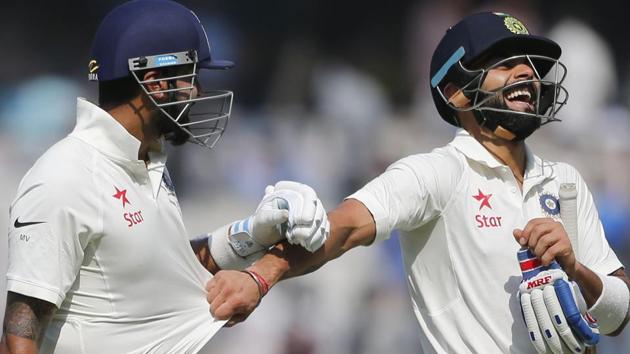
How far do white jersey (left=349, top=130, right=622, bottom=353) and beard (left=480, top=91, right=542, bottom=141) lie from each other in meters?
0.12

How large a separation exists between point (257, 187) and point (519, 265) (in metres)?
4.44

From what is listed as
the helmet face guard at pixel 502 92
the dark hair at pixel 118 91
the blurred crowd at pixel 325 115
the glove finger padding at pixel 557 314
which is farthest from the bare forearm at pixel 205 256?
the blurred crowd at pixel 325 115

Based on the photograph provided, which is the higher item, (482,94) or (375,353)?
(482,94)

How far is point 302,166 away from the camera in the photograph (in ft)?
26.3

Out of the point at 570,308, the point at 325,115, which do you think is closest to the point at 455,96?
the point at 570,308

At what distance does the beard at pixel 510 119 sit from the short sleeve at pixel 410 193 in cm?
25

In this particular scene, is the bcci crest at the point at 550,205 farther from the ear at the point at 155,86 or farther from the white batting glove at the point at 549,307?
the ear at the point at 155,86

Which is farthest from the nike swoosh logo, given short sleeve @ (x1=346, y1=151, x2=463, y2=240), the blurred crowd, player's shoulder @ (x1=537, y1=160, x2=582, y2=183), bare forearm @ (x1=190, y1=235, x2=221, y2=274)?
the blurred crowd

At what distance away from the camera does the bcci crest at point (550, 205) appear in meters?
3.91

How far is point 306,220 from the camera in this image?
334 centimetres

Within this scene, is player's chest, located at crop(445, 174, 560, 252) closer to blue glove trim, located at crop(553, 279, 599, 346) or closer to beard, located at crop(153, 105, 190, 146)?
blue glove trim, located at crop(553, 279, 599, 346)

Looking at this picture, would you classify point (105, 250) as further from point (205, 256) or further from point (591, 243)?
point (591, 243)

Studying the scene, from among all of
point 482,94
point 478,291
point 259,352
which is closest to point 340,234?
point 478,291

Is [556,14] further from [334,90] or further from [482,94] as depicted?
[482,94]
